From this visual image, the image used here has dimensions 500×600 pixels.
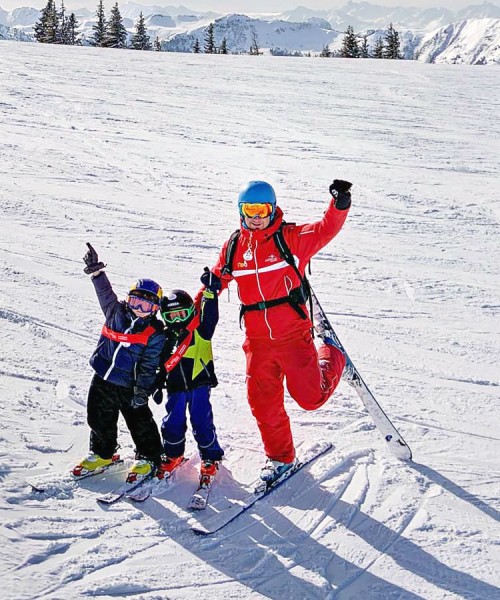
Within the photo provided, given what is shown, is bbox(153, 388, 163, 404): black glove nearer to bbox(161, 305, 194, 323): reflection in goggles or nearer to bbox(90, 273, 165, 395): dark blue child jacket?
bbox(90, 273, 165, 395): dark blue child jacket

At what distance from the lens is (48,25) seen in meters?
44.8

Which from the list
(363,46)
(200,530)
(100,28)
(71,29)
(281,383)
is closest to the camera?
(200,530)

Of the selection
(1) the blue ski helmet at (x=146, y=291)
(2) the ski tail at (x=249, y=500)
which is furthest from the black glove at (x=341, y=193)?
(2) the ski tail at (x=249, y=500)

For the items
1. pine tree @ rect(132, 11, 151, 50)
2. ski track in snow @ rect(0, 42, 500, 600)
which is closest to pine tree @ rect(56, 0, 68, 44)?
pine tree @ rect(132, 11, 151, 50)

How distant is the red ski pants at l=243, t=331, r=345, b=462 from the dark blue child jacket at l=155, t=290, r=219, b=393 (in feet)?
1.07

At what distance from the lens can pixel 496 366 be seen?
5625mm

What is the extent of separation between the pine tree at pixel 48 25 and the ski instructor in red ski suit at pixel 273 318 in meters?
45.4

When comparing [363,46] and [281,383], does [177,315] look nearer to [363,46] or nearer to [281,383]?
[281,383]

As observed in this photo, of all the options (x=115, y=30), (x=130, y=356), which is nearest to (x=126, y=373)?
(x=130, y=356)

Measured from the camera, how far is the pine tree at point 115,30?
44.0m

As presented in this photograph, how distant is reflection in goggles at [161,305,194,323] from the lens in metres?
3.97

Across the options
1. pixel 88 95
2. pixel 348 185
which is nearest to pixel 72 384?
pixel 348 185

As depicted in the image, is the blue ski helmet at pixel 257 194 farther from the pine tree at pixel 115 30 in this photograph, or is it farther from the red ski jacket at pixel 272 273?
the pine tree at pixel 115 30

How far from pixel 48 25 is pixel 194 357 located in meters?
47.6
